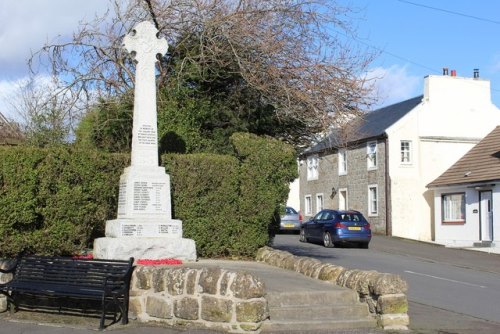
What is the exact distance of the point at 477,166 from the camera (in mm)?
32094

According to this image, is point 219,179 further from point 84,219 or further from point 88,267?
point 88,267

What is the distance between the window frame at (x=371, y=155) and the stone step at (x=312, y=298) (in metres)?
27.9

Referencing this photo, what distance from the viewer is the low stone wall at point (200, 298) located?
8266 millimetres

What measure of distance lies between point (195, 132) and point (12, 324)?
8.07 metres

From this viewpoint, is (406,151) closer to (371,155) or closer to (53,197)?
(371,155)

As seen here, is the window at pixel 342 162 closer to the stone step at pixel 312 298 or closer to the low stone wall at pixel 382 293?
the low stone wall at pixel 382 293

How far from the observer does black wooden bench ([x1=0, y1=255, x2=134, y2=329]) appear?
28.3ft

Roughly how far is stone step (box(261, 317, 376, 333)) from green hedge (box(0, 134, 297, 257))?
5028 millimetres

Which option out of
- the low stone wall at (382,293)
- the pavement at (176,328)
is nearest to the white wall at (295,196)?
A: the pavement at (176,328)

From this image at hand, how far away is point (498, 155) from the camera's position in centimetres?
3136

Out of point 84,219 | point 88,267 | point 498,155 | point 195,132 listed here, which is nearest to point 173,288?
point 88,267

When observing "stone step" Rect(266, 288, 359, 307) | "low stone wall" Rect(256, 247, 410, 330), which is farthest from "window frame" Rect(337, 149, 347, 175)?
"stone step" Rect(266, 288, 359, 307)

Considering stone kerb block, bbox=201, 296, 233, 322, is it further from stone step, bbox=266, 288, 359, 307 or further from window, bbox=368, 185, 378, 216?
window, bbox=368, 185, 378, 216

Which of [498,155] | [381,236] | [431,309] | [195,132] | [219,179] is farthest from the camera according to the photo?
[381,236]
